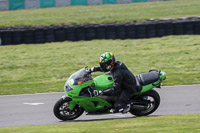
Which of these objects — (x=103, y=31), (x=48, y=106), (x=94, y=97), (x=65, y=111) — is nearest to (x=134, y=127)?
(x=94, y=97)

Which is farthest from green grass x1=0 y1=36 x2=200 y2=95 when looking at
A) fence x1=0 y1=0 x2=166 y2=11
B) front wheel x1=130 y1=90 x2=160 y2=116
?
fence x1=0 y1=0 x2=166 y2=11

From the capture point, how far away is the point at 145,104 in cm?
852

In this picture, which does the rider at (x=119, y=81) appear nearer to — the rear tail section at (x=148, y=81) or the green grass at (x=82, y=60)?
the rear tail section at (x=148, y=81)

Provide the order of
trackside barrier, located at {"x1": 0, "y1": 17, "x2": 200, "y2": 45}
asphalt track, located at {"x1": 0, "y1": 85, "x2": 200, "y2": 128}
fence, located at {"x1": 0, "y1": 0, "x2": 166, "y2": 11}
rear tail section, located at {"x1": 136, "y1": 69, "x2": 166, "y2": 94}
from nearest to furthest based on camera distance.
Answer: rear tail section, located at {"x1": 136, "y1": 69, "x2": 166, "y2": 94} → asphalt track, located at {"x1": 0, "y1": 85, "x2": 200, "y2": 128} → trackside barrier, located at {"x1": 0, "y1": 17, "x2": 200, "y2": 45} → fence, located at {"x1": 0, "y1": 0, "x2": 166, "y2": 11}

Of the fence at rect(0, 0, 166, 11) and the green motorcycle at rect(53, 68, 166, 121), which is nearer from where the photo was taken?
the green motorcycle at rect(53, 68, 166, 121)

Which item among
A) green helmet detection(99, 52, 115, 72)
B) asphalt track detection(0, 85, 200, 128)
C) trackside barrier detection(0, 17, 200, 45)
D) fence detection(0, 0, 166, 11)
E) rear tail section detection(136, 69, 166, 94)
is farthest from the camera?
fence detection(0, 0, 166, 11)

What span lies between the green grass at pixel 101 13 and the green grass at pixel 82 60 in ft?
14.3

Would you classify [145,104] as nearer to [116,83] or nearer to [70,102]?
[116,83]

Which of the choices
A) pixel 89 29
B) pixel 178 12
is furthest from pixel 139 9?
pixel 89 29

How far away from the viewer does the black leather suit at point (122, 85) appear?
322 inches

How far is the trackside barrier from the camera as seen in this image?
63.3 feet

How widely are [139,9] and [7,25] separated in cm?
911

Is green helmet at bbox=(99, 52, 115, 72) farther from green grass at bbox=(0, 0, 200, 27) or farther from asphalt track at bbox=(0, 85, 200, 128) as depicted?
green grass at bbox=(0, 0, 200, 27)

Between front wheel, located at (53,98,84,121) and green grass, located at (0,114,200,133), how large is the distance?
0.64 meters
